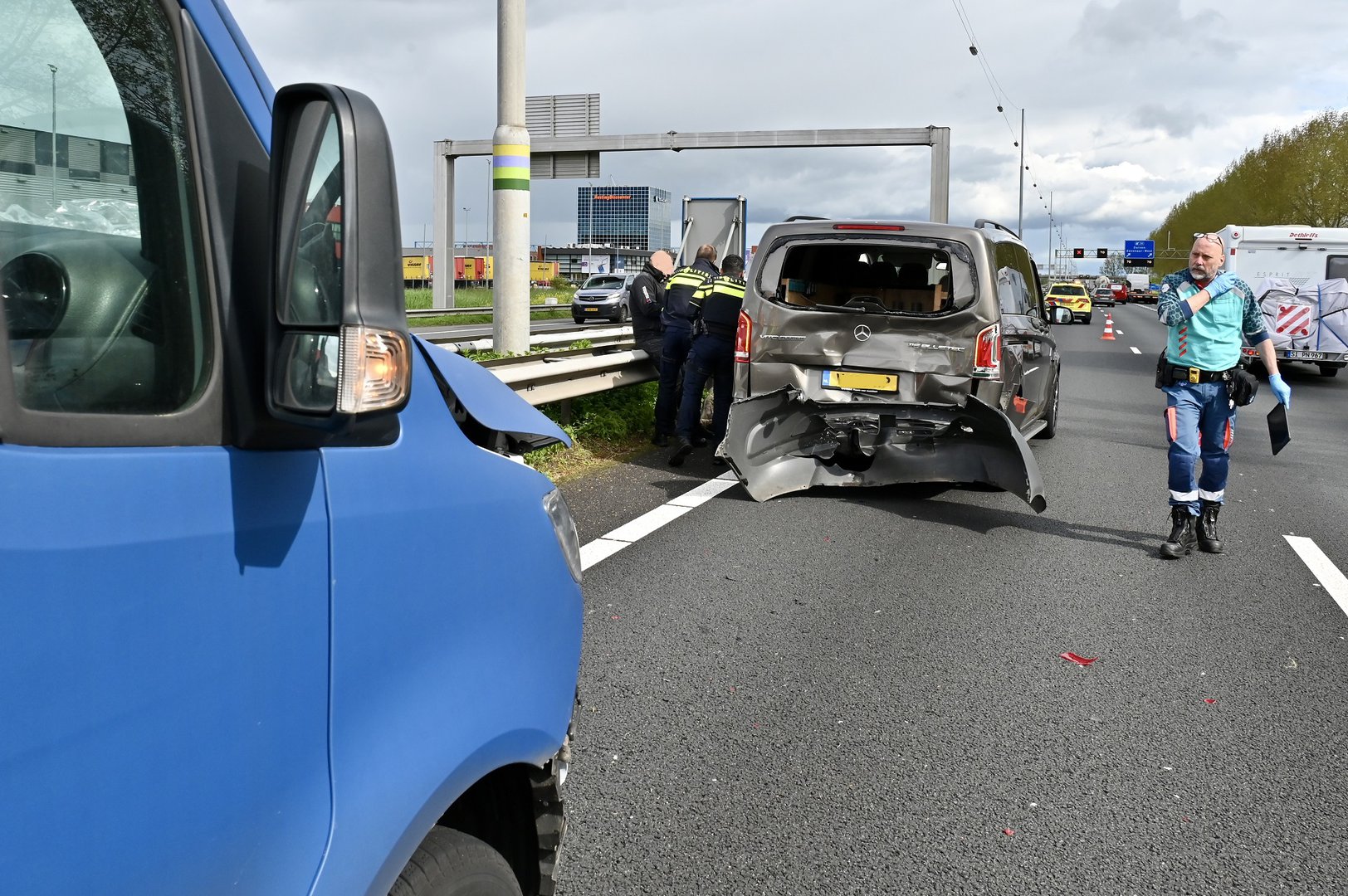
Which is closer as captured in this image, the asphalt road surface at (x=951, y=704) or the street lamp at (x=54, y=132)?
the street lamp at (x=54, y=132)

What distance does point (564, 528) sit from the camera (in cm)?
238

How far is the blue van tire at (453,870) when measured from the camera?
1826 mm

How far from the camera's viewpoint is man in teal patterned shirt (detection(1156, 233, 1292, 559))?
7496 millimetres

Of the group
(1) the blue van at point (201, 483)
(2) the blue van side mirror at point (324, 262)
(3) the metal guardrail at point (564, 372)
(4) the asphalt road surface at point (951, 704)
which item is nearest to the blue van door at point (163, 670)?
(1) the blue van at point (201, 483)

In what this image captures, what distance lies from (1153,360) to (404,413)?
27.2 metres

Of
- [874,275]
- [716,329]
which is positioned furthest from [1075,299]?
[716,329]

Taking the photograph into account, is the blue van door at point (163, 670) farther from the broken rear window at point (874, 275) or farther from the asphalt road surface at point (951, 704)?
the broken rear window at point (874, 275)

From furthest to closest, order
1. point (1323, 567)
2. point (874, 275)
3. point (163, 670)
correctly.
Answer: point (874, 275)
point (1323, 567)
point (163, 670)

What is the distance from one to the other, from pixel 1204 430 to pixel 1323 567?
1.03 m

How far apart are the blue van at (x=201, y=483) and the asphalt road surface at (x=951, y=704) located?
184 centimetres

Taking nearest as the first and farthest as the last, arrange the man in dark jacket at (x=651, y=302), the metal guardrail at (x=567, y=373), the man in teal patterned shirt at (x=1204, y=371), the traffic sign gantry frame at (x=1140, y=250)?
the man in teal patterned shirt at (x=1204, y=371) < the metal guardrail at (x=567, y=373) < the man in dark jacket at (x=651, y=302) < the traffic sign gantry frame at (x=1140, y=250)

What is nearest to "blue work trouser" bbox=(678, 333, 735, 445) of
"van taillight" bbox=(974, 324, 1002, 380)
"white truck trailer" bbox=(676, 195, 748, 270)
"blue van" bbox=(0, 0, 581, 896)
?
"van taillight" bbox=(974, 324, 1002, 380)

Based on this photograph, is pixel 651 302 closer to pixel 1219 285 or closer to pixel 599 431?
pixel 599 431

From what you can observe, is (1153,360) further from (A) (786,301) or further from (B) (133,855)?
(B) (133,855)
